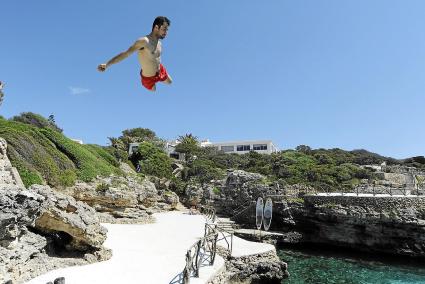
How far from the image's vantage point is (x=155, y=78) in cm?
337

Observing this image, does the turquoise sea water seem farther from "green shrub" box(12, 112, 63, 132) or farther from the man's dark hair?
"green shrub" box(12, 112, 63, 132)

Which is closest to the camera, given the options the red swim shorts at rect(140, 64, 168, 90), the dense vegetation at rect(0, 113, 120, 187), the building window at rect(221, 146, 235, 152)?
the red swim shorts at rect(140, 64, 168, 90)

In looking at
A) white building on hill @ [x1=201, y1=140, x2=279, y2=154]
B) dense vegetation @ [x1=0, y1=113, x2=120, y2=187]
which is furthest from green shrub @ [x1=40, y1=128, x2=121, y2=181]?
white building on hill @ [x1=201, y1=140, x2=279, y2=154]

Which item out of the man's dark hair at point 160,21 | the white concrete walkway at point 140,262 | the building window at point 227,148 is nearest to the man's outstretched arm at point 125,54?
the man's dark hair at point 160,21

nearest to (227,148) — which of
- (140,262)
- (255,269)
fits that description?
(255,269)

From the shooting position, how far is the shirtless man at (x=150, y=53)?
2900 mm

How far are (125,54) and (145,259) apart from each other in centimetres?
1088

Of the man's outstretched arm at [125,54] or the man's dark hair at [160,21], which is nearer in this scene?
the man's outstretched arm at [125,54]

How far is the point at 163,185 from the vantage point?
127 feet

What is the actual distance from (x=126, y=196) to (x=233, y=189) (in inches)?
572

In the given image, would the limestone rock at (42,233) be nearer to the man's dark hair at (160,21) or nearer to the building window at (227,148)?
the man's dark hair at (160,21)

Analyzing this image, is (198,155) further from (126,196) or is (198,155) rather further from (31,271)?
(31,271)

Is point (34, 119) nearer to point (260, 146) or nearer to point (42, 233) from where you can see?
point (42, 233)

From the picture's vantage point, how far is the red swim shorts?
334 cm
